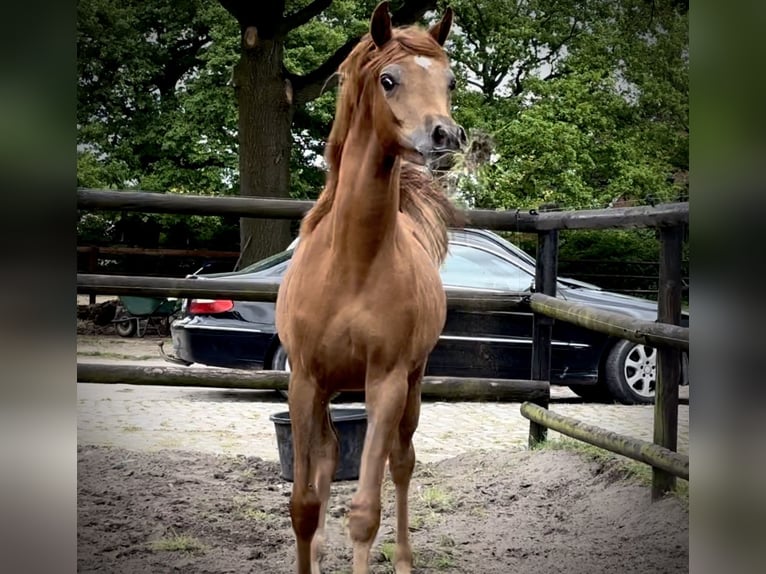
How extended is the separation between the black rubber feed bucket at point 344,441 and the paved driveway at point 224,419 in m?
0.12

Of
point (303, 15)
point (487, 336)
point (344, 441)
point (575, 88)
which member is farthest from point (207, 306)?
point (575, 88)

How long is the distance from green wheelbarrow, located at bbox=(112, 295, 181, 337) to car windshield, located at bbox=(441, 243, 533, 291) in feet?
2.71

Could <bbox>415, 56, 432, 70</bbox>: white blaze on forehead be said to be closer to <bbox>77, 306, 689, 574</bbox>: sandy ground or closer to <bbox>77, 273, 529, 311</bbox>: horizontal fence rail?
<bbox>77, 273, 529, 311</bbox>: horizontal fence rail

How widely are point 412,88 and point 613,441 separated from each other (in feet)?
5.60

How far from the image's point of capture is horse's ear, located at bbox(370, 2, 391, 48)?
2.09m

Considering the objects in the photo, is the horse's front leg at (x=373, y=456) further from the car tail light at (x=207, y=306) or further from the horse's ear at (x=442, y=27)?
the horse's ear at (x=442, y=27)

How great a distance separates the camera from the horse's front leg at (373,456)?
2213mm

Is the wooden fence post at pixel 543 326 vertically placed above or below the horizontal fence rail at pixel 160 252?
below

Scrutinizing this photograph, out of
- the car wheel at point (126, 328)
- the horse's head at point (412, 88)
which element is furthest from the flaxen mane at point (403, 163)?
the car wheel at point (126, 328)

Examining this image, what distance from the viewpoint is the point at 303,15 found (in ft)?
8.13
